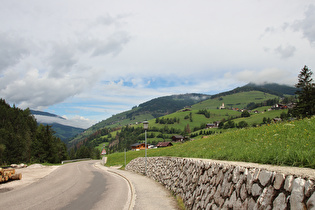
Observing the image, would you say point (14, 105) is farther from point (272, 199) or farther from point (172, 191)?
point (272, 199)

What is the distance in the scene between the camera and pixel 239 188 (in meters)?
5.30

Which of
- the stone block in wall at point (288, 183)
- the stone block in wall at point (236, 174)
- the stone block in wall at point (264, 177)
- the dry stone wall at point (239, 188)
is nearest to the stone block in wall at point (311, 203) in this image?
the dry stone wall at point (239, 188)

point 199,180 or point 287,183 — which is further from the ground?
point 287,183

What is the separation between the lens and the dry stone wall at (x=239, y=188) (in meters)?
3.56

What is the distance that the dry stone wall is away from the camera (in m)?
3.56

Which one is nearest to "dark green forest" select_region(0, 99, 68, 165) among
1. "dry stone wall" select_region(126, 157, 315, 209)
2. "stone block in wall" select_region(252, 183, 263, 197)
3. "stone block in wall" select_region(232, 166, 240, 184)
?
"dry stone wall" select_region(126, 157, 315, 209)

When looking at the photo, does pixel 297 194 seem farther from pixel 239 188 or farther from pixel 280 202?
pixel 239 188

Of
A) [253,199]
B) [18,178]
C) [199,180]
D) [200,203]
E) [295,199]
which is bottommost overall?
[18,178]

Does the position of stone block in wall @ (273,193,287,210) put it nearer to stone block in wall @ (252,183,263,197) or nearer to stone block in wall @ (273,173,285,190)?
stone block in wall @ (273,173,285,190)

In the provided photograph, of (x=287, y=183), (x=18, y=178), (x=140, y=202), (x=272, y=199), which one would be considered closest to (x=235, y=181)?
(x=272, y=199)

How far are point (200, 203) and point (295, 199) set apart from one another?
4.67m

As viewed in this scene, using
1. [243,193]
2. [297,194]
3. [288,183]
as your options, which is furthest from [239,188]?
[297,194]

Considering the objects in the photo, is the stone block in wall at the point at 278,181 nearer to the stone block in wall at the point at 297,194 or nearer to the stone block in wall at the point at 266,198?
the stone block in wall at the point at 266,198

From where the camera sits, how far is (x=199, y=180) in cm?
837
